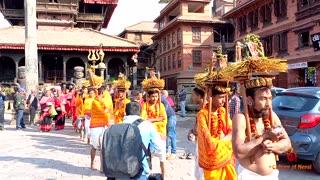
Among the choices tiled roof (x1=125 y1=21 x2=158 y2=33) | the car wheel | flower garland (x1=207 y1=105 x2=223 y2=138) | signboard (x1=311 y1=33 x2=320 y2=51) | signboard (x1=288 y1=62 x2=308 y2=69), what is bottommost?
the car wheel

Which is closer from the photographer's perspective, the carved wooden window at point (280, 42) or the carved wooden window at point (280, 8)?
the carved wooden window at point (280, 42)

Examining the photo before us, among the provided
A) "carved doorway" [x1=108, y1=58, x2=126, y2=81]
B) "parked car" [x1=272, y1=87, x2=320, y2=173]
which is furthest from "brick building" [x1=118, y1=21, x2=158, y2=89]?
"parked car" [x1=272, y1=87, x2=320, y2=173]

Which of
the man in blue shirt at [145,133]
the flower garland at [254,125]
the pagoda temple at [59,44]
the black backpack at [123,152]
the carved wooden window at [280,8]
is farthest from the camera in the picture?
the pagoda temple at [59,44]

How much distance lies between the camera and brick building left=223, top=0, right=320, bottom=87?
2417 centimetres

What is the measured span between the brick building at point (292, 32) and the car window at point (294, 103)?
16.6 meters

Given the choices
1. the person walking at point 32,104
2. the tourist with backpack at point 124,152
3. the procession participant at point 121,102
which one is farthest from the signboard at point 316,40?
the tourist with backpack at point 124,152

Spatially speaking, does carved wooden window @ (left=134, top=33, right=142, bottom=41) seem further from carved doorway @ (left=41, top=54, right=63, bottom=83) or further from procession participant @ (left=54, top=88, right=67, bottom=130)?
procession participant @ (left=54, top=88, right=67, bottom=130)

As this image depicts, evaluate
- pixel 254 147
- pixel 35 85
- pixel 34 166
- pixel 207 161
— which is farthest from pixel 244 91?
pixel 35 85

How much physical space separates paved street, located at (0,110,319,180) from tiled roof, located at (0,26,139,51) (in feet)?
53.0

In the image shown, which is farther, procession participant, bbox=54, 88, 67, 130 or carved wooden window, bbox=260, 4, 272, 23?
carved wooden window, bbox=260, 4, 272, 23

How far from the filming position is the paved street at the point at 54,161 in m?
7.47

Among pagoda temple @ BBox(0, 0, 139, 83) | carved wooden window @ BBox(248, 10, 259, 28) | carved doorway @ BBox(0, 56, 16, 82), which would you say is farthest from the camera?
carved wooden window @ BBox(248, 10, 259, 28)

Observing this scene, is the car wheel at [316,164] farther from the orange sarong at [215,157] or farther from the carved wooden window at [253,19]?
the carved wooden window at [253,19]

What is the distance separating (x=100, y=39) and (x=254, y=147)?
28.6 m
